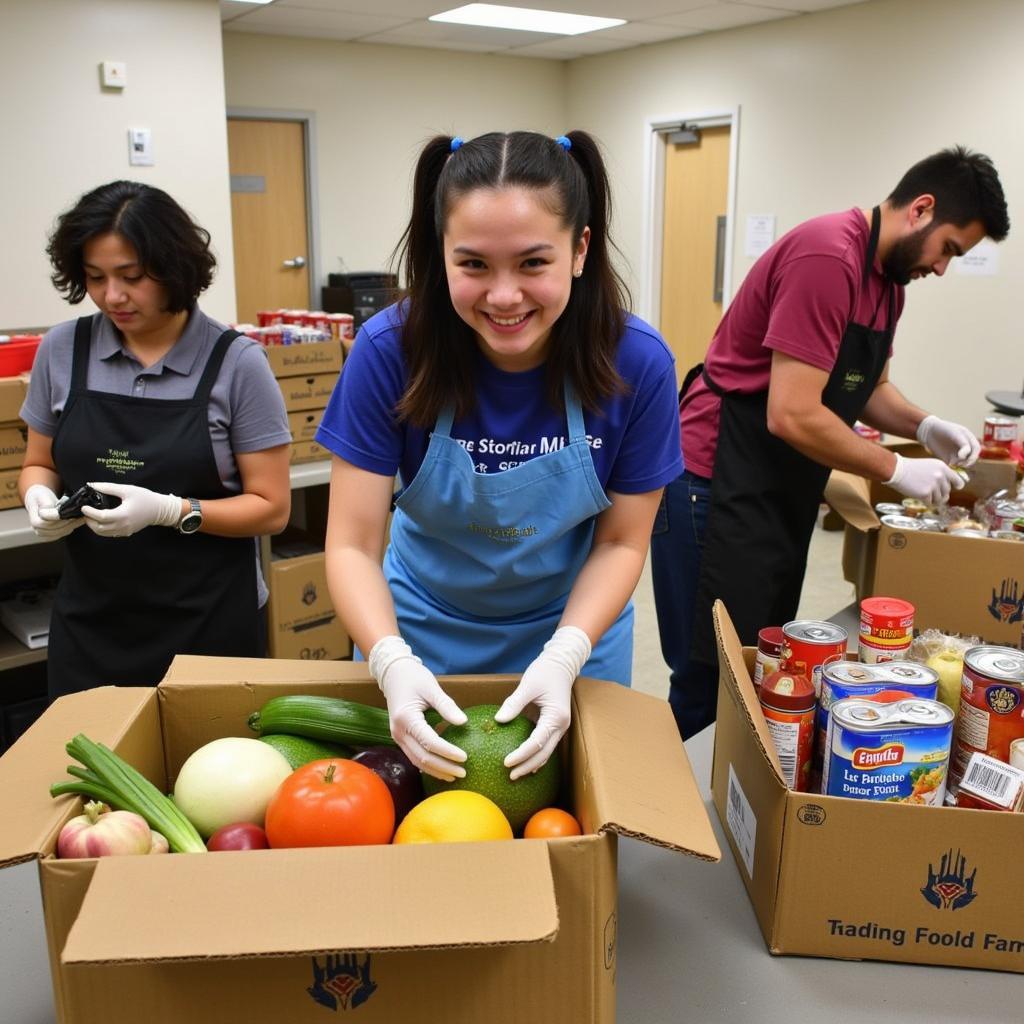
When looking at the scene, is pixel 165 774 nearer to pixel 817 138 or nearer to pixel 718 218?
pixel 817 138

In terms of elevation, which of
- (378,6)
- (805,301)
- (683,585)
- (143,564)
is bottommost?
(683,585)

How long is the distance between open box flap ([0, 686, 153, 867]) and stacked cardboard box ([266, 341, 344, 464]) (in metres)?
2.01

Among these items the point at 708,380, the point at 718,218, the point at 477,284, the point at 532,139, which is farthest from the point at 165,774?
the point at 718,218

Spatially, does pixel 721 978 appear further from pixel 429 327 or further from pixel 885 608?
pixel 429 327

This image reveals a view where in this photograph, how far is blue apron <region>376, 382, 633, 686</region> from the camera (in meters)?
1.29

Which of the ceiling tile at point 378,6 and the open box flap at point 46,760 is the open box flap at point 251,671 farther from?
the ceiling tile at point 378,6

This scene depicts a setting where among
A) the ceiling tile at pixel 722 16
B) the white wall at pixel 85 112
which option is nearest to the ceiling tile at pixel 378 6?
the ceiling tile at pixel 722 16

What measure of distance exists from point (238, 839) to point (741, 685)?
516 millimetres

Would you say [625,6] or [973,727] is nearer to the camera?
[973,727]

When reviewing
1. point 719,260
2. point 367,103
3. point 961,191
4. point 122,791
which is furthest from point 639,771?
point 367,103

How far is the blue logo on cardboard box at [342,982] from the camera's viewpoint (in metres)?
0.78

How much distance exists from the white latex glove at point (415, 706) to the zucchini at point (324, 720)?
38 millimetres

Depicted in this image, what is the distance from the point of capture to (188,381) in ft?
6.19

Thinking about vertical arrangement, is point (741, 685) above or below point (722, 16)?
below
